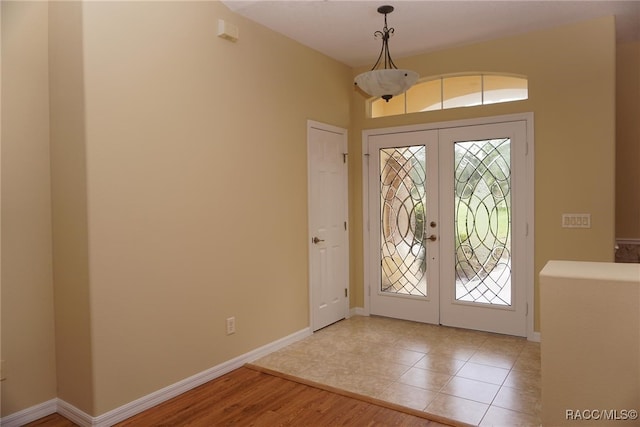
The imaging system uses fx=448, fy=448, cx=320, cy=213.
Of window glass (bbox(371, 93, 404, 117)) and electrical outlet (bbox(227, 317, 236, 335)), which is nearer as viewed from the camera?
electrical outlet (bbox(227, 317, 236, 335))

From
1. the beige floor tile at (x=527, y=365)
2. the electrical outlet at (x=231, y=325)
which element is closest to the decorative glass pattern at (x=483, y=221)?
the beige floor tile at (x=527, y=365)

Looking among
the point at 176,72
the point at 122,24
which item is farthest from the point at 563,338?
the point at 122,24

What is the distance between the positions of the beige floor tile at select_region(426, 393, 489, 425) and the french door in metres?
1.54

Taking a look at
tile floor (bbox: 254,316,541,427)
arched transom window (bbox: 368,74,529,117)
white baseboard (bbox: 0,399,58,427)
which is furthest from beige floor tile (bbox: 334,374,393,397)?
arched transom window (bbox: 368,74,529,117)

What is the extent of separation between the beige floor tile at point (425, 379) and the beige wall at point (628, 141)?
2.45 meters

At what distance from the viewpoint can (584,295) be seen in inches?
81.8

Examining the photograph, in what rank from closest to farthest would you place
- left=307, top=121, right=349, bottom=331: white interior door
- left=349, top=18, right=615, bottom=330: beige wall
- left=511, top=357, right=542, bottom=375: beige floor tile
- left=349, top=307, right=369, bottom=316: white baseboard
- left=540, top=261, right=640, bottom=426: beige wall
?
left=540, top=261, right=640, bottom=426: beige wall → left=511, top=357, right=542, bottom=375: beige floor tile → left=349, top=18, right=615, bottom=330: beige wall → left=307, top=121, right=349, bottom=331: white interior door → left=349, top=307, right=369, bottom=316: white baseboard

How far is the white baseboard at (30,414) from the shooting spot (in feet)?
8.59

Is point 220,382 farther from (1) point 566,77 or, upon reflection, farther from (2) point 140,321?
(1) point 566,77

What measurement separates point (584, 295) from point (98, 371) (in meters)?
2.62

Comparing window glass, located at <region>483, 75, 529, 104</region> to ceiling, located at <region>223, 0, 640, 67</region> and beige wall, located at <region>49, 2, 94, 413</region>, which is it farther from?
beige wall, located at <region>49, 2, 94, 413</region>

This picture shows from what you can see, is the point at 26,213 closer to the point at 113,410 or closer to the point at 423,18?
the point at 113,410

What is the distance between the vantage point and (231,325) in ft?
11.3

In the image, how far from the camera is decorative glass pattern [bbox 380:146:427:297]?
15.0 feet
